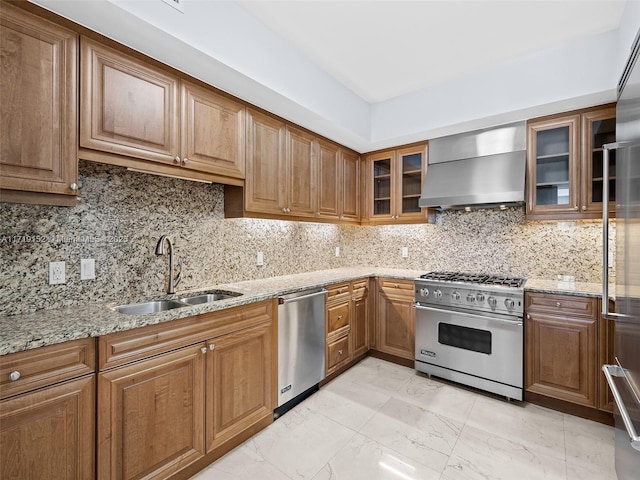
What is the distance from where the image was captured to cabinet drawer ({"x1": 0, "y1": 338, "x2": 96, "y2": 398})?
116cm

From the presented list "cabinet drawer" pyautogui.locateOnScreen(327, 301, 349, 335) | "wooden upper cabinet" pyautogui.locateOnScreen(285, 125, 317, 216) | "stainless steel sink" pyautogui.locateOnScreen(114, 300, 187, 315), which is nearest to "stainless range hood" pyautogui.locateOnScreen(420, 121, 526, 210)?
"wooden upper cabinet" pyautogui.locateOnScreen(285, 125, 317, 216)

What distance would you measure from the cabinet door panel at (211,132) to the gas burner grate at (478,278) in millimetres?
2147

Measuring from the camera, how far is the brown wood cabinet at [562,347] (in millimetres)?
2377

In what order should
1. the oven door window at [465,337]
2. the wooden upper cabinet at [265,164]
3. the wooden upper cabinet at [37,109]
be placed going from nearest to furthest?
the wooden upper cabinet at [37,109] → the wooden upper cabinet at [265,164] → the oven door window at [465,337]

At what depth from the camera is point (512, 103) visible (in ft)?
8.82

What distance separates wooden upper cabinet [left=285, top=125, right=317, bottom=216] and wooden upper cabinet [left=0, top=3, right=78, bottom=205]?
1.62 metres

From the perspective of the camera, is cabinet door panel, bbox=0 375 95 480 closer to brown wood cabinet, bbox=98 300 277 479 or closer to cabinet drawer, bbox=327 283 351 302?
brown wood cabinet, bbox=98 300 277 479

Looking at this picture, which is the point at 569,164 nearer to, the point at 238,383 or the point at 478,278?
the point at 478,278

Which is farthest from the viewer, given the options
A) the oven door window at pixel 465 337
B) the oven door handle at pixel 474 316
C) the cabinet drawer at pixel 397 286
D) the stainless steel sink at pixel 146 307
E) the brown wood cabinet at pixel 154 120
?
the cabinet drawer at pixel 397 286

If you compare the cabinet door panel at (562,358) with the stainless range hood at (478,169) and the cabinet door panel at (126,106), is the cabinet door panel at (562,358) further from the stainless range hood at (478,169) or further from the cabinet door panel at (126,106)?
the cabinet door panel at (126,106)

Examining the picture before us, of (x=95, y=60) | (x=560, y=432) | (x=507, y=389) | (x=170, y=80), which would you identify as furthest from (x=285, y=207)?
(x=560, y=432)

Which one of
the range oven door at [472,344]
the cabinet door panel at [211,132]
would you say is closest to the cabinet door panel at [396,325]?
the range oven door at [472,344]

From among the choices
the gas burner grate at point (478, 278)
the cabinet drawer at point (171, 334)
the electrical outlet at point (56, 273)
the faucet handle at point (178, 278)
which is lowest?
the cabinet drawer at point (171, 334)

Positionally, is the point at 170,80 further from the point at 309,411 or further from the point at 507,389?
the point at 507,389
